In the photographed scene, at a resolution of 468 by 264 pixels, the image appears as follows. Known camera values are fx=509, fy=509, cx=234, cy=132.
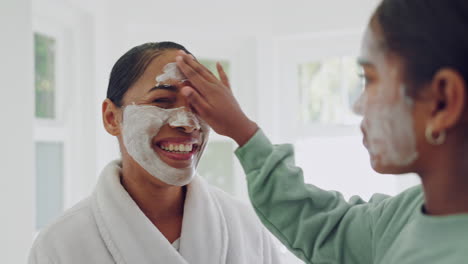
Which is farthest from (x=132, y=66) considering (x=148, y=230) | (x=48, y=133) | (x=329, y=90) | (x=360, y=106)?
(x=329, y=90)

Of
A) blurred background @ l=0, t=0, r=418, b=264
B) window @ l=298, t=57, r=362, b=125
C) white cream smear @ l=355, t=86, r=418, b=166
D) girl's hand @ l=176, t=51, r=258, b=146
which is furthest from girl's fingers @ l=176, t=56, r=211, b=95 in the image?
window @ l=298, t=57, r=362, b=125

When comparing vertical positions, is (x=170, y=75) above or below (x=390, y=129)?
above

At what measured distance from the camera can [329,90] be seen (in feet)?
9.22

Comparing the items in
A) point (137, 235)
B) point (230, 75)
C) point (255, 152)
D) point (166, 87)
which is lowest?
point (137, 235)

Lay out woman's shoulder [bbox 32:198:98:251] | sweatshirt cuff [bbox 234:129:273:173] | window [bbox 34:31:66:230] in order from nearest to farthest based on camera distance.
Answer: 1. sweatshirt cuff [bbox 234:129:273:173]
2. woman's shoulder [bbox 32:198:98:251]
3. window [bbox 34:31:66:230]

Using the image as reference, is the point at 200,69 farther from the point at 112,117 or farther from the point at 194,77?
the point at 112,117

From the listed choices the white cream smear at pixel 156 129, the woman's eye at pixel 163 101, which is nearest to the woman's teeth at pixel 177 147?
the white cream smear at pixel 156 129

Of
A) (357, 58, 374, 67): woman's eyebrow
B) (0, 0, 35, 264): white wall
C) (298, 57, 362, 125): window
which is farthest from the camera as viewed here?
(298, 57, 362, 125): window

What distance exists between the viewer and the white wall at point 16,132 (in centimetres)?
152

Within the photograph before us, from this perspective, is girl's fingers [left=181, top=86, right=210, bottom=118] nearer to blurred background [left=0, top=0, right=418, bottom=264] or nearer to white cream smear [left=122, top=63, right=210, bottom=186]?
white cream smear [left=122, top=63, right=210, bottom=186]

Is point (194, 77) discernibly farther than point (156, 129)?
No

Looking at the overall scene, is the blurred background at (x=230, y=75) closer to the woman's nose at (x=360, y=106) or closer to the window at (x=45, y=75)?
the window at (x=45, y=75)

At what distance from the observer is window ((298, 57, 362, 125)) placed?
2758 millimetres

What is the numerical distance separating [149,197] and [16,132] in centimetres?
59
